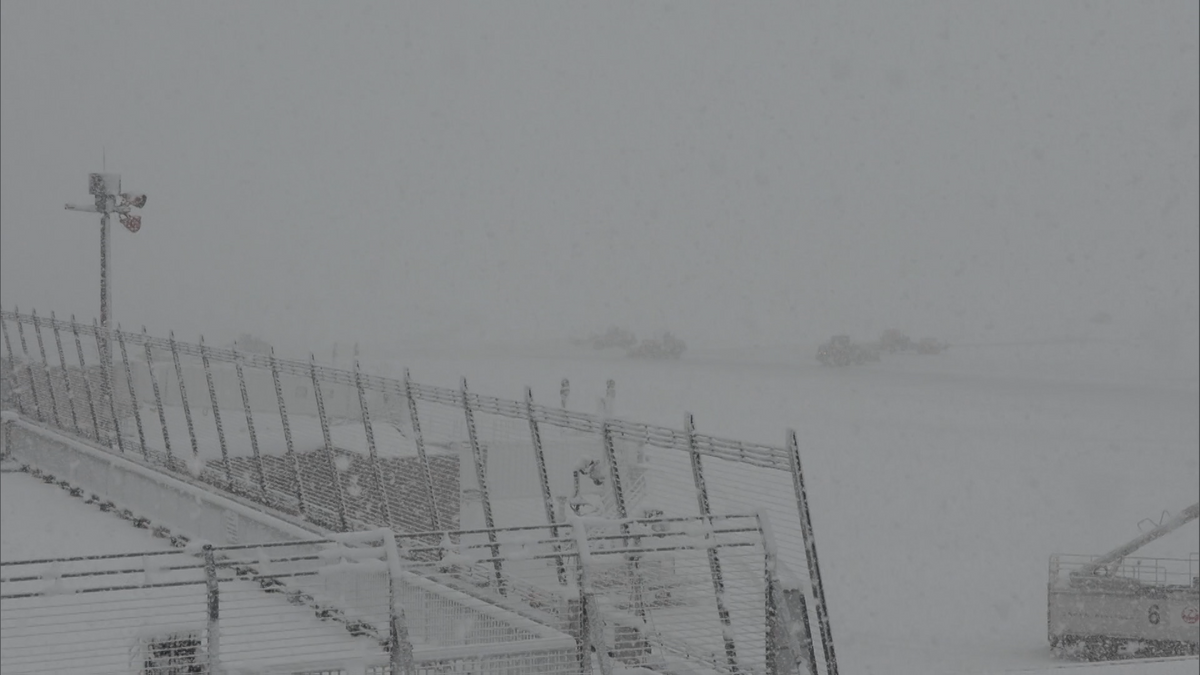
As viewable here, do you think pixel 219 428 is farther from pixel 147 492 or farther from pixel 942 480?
pixel 942 480

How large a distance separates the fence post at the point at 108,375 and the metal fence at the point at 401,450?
0.12 feet

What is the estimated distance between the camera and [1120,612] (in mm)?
27438

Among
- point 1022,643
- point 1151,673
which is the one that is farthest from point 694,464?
point 1022,643

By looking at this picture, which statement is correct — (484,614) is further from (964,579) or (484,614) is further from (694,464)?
(964,579)

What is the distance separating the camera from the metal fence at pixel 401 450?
36.5ft

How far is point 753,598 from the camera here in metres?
10.4

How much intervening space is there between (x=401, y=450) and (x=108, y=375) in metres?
7.19

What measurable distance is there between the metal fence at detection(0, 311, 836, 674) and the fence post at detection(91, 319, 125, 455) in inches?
1.4

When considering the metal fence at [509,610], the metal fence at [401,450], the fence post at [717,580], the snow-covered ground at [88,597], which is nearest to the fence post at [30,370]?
the metal fence at [401,450]

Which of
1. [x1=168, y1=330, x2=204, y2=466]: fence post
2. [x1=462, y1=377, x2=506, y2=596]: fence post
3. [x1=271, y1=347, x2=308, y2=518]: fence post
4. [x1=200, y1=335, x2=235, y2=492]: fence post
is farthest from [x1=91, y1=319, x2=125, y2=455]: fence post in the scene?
[x1=462, y1=377, x2=506, y2=596]: fence post

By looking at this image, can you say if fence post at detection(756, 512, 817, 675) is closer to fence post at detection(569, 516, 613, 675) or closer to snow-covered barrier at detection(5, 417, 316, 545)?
fence post at detection(569, 516, 613, 675)

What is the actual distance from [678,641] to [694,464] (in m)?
1.50

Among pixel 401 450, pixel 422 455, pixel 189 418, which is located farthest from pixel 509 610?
pixel 189 418

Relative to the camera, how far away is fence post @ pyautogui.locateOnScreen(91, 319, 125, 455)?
20.6 m
